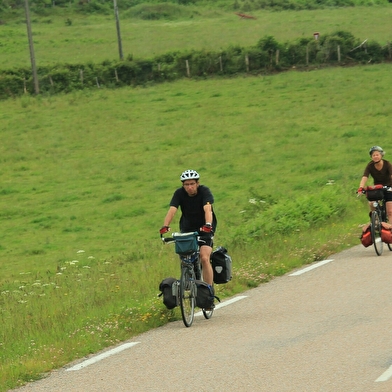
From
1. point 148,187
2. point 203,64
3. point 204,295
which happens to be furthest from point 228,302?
point 203,64

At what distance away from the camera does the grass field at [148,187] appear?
13.1 metres

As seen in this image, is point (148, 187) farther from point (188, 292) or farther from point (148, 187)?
point (188, 292)

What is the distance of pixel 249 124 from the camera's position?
45406mm

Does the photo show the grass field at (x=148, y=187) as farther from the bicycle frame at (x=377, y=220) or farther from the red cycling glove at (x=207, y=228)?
the red cycling glove at (x=207, y=228)

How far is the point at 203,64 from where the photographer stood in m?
59.6

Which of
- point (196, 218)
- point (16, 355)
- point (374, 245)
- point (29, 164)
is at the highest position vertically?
point (196, 218)

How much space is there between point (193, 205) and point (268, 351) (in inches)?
115

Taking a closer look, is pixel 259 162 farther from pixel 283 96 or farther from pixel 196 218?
pixel 196 218

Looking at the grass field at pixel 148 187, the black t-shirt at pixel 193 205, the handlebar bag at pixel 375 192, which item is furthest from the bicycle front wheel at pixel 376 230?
the black t-shirt at pixel 193 205

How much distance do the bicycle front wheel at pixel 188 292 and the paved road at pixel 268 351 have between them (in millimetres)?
157

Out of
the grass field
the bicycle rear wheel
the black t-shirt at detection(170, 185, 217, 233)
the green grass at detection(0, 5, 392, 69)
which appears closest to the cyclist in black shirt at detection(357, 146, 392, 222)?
the grass field

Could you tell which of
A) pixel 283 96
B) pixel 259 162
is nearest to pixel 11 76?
pixel 283 96

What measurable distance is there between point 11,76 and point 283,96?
58.6ft

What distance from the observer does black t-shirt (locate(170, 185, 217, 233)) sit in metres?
12.1
